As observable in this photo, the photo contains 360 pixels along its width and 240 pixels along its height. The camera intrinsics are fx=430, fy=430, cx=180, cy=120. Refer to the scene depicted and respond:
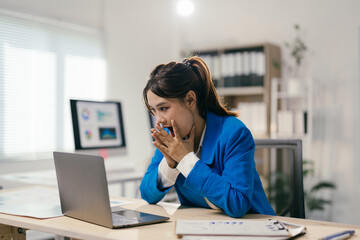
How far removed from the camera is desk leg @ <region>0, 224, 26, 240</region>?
1450 mm

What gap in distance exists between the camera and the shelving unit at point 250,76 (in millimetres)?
3832

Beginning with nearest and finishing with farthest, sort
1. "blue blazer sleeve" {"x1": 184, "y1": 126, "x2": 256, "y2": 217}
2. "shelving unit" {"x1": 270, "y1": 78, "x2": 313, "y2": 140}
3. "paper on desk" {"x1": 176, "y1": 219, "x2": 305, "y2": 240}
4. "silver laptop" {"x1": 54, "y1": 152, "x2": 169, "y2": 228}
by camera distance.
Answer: "paper on desk" {"x1": 176, "y1": 219, "x2": 305, "y2": 240} → "silver laptop" {"x1": 54, "y1": 152, "x2": 169, "y2": 228} → "blue blazer sleeve" {"x1": 184, "y1": 126, "x2": 256, "y2": 217} → "shelving unit" {"x1": 270, "y1": 78, "x2": 313, "y2": 140}

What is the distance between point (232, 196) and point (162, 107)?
0.38 m

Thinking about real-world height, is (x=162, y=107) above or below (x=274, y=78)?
below

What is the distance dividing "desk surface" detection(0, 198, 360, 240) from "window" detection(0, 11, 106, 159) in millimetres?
2772

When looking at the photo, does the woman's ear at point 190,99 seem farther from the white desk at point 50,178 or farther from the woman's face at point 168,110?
the white desk at point 50,178

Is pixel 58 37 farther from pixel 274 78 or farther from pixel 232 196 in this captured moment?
pixel 232 196

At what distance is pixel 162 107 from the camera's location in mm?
1407

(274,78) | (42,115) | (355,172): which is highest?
(274,78)

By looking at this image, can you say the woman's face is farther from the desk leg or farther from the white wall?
the white wall

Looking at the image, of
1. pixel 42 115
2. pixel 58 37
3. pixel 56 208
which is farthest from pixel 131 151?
pixel 56 208

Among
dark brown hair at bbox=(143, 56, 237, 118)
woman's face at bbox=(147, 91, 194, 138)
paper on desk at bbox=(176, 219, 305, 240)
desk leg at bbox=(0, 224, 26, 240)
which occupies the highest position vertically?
dark brown hair at bbox=(143, 56, 237, 118)

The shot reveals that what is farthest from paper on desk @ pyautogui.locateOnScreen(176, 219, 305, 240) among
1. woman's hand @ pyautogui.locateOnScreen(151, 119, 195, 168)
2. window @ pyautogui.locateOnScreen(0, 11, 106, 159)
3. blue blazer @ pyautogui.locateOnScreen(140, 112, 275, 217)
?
window @ pyautogui.locateOnScreen(0, 11, 106, 159)

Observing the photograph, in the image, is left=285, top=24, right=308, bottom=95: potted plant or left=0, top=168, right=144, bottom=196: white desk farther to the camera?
left=285, top=24, right=308, bottom=95: potted plant
